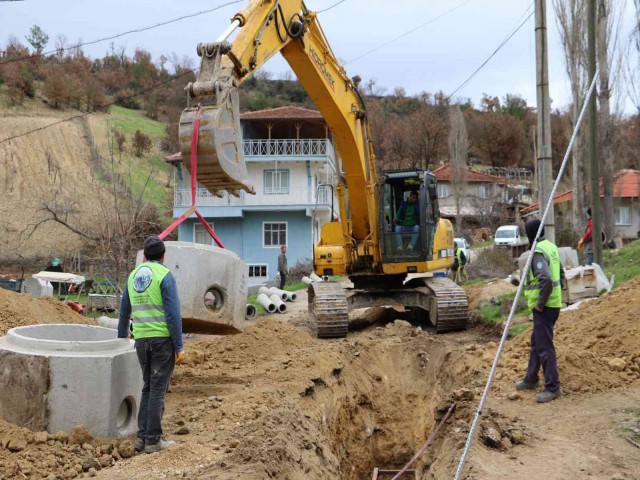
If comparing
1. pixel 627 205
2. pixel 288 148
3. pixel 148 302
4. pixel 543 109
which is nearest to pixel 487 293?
pixel 543 109

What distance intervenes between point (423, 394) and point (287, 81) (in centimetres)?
5936

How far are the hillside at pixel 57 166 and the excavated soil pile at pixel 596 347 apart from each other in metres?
31.8

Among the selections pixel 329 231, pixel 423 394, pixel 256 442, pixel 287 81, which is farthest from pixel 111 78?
pixel 256 442

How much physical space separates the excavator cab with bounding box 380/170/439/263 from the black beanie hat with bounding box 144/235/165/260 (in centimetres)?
743

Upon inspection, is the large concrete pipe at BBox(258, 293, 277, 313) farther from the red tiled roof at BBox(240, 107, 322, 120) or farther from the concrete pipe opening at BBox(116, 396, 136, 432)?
the red tiled roof at BBox(240, 107, 322, 120)

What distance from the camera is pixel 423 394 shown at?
10805 millimetres

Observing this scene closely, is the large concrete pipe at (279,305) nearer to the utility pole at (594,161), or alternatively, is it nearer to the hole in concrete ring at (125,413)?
the utility pole at (594,161)

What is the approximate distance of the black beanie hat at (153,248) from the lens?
6.09m

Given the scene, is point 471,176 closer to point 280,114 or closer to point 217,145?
point 280,114

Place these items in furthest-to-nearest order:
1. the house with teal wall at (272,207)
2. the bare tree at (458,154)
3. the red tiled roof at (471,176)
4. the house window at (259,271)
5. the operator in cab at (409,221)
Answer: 1. the red tiled roof at (471,176)
2. the bare tree at (458,154)
3. the house window at (259,271)
4. the house with teal wall at (272,207)
5. the operator in cab at (409,221)

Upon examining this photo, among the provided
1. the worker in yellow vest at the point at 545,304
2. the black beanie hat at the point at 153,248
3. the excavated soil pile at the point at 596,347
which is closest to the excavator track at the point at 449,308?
the excavated soil pile at the point at 596,347

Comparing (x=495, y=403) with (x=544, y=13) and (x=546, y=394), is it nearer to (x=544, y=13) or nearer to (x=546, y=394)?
(x=546, y=394)

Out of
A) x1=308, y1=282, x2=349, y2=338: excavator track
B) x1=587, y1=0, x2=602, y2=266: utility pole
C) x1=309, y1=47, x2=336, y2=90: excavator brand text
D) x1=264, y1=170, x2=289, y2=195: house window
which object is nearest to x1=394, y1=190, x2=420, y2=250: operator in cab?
x1=308, y1=282, x2=349, y2=338: excavator track

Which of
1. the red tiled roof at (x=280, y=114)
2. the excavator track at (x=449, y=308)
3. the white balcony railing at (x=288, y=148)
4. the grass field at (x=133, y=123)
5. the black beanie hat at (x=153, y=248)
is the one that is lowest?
the excavator track at (x=449, y=308)
